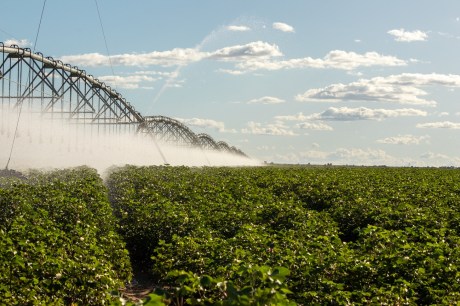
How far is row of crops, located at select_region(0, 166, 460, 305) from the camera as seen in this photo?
9.05 meters

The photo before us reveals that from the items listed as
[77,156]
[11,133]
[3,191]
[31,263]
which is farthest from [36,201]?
[77,156]

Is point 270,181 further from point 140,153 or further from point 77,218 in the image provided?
point 140,153

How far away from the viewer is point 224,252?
36.9 ft

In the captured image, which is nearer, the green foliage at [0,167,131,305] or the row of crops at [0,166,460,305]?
the row of crops at [0,166,460,305]

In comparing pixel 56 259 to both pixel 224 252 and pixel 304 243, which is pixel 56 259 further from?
pixel 304 243

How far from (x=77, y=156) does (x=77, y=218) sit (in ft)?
157

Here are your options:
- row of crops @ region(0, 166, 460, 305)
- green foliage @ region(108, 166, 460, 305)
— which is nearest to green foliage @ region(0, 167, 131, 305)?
row of crops @ region(0, 166, 460, 305)

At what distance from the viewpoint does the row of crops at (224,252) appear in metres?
9.05

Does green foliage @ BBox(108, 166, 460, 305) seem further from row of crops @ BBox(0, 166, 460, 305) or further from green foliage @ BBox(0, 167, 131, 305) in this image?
green foliage @ BBox(0, 167, 131, 305)

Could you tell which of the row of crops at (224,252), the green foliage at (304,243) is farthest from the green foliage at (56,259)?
the green foliage at (304,243)

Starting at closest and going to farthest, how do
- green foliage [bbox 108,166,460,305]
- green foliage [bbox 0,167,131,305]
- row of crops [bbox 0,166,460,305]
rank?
1. row of crops [bbox 0,166,460,305]
2. green foliage [bbox 108,166,460,305]
3. green foliage [bbox 0,167,131,305]

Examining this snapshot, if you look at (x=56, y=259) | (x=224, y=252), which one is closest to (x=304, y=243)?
(x=224, y=252)

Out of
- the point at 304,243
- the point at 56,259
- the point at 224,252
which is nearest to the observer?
the point at 56,259

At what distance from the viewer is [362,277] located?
10.4 meters
